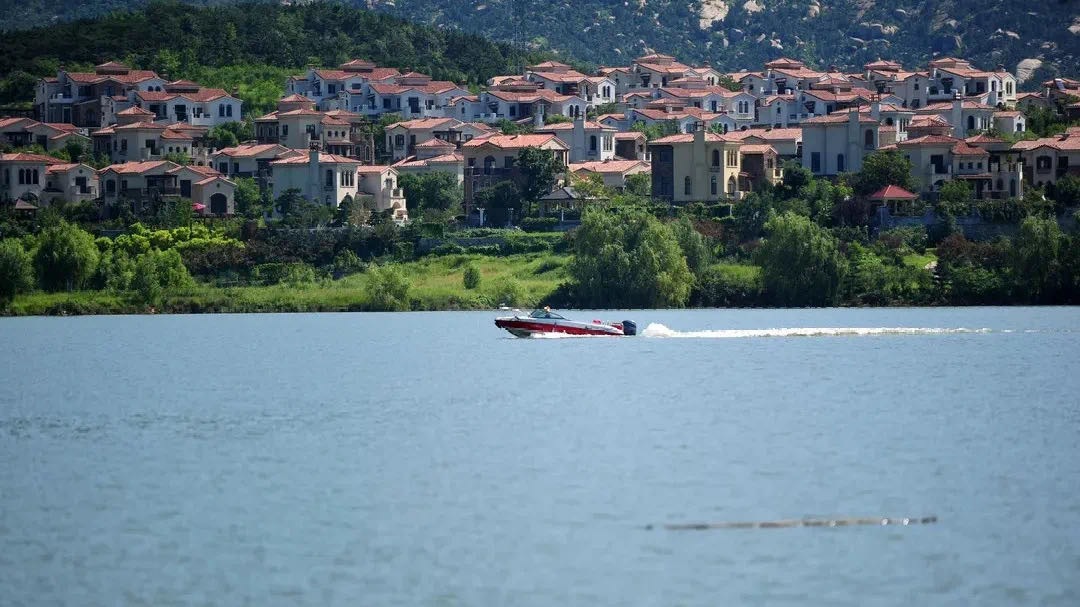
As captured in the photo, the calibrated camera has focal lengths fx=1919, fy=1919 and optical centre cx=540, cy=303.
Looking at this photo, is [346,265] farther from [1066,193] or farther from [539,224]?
[1066,193]

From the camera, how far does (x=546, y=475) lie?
3641 cm

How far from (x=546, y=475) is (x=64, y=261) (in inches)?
2569

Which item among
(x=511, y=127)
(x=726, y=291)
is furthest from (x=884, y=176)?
(x=511, y=127)

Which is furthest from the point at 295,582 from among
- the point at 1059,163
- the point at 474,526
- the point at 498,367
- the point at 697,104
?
the point at 697,104

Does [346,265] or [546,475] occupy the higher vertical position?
[346,265]

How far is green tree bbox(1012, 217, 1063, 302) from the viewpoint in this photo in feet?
285

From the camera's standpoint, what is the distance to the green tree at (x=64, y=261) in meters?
96.6

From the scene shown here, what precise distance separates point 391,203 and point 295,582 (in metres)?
93.2

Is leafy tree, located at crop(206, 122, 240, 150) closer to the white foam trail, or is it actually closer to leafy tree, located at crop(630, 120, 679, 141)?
leafy tree, located at crop(630, 120, 679, 141)

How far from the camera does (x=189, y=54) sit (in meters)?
162

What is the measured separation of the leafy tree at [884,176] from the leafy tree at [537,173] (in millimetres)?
18191

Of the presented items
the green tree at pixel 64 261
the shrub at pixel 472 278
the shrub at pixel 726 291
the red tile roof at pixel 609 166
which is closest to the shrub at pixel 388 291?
the shrub at pixel 472 278

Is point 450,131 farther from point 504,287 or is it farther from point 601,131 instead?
point 504,287

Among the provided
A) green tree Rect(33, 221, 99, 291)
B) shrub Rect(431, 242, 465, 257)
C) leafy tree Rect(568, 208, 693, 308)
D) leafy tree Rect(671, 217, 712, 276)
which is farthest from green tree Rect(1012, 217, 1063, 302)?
green tree Rect(33, 221, 99, 291)
